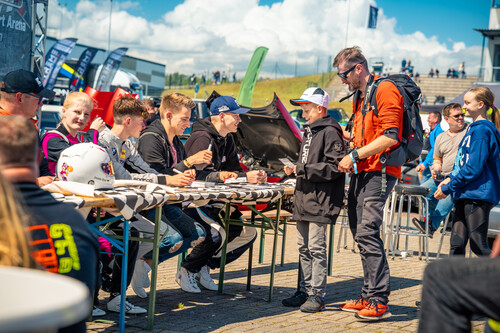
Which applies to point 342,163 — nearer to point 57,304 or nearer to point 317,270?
point 317,270

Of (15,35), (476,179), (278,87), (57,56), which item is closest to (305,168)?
(476,179)

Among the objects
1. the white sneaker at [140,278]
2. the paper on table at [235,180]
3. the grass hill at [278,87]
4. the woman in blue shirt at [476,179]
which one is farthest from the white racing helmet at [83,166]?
the grass hill at [278,87]

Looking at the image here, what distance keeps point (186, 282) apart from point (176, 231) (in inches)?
44.3

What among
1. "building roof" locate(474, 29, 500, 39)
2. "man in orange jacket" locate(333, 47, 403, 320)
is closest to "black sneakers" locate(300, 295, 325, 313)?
"man in orange jacket" locate(333, 47, 403, 320)

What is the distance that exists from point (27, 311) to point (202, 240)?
471 cm

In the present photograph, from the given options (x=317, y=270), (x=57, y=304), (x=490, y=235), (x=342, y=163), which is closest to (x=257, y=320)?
(x=317, y=270)

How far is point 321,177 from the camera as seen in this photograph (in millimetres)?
5680

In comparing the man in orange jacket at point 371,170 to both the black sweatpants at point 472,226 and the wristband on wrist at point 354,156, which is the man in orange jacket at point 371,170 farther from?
the black sweatpants at point 472,226

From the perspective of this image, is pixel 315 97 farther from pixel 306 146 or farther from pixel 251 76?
pixel 251 76

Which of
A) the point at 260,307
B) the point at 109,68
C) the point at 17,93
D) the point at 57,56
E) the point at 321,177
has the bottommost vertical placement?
the point at 260,307

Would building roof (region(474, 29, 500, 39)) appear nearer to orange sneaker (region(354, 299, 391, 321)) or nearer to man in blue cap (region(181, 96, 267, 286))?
man in blue cap (region(181, 96, 267, 286))

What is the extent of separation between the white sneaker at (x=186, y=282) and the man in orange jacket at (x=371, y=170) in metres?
→ 1.77

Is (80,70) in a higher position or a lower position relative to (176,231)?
higher

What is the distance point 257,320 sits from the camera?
5.49 metres
